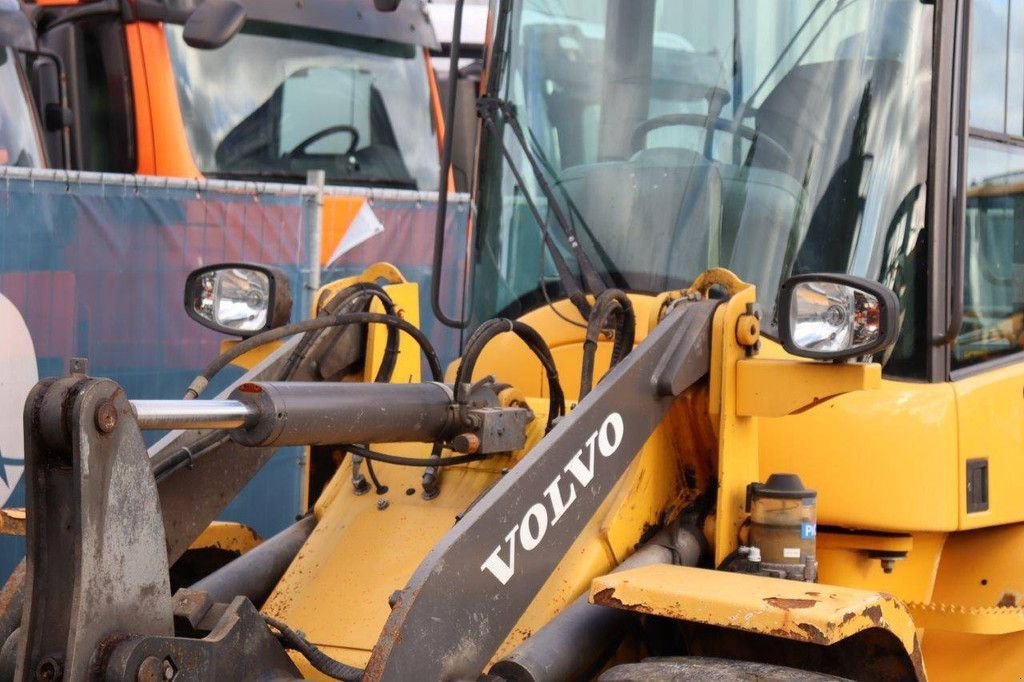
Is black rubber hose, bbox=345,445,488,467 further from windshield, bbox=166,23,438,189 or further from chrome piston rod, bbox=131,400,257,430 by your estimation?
windshield, bbox=166,23,438,189

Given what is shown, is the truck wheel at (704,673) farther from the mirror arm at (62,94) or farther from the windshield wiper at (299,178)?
the mirror arm at (62,94)

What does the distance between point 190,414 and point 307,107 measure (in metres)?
9.45

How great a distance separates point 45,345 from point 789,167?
4059 millimetres

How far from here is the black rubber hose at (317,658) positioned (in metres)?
3.28

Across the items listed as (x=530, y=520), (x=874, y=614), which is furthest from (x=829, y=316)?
(x=530, y=520)

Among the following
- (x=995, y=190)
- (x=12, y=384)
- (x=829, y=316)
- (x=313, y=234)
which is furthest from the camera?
(x=313, y=234)

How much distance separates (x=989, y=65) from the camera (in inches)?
165

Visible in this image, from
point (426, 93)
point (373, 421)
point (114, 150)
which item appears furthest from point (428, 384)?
point (426, 93)

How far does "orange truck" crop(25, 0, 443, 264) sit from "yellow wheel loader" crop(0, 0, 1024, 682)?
7189mm

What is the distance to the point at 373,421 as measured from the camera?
344 cm

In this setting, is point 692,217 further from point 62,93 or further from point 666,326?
point 62,93

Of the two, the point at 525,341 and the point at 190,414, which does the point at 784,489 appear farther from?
the point at 190,414

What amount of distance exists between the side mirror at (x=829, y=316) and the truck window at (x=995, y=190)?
0.73 metres

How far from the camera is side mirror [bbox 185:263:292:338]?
13.7ft
